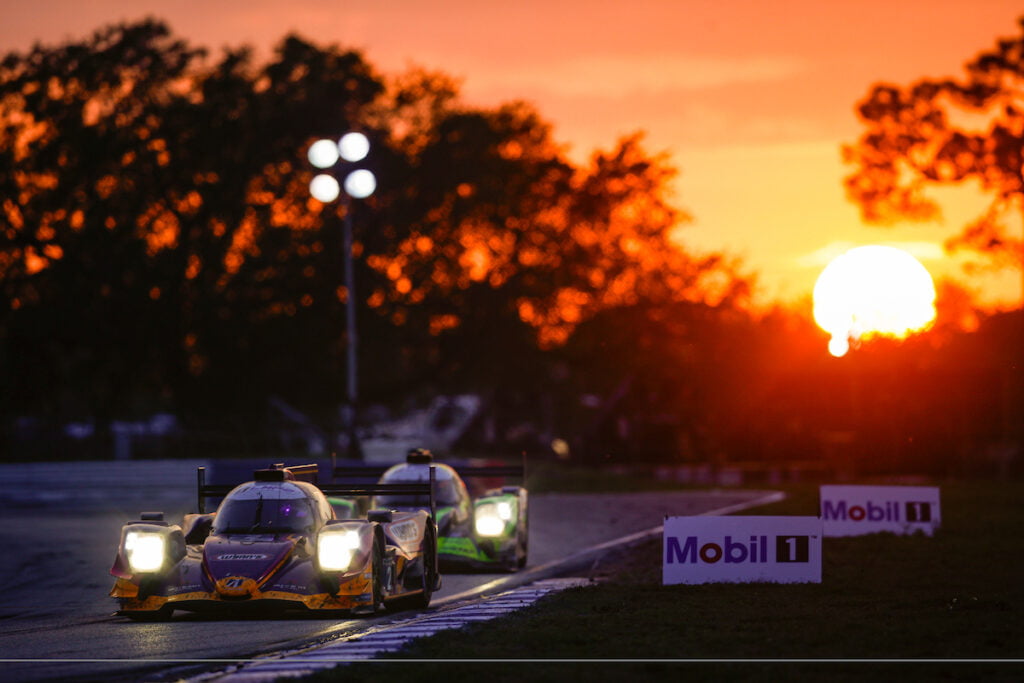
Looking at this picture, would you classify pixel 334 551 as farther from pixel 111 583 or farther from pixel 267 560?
pixel 111 583

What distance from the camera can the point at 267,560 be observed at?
1371 cm

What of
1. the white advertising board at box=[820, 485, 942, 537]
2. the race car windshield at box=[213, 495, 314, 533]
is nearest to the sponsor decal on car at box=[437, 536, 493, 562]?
the race car windshield at box=[213, 495, 314, 533]

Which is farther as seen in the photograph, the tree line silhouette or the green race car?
the tree line silhouette

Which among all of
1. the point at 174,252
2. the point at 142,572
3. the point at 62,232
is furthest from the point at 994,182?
the point at 142,572

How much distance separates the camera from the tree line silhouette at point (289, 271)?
1848 inches

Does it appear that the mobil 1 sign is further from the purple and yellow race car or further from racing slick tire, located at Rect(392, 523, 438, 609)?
the purple and yellow race car

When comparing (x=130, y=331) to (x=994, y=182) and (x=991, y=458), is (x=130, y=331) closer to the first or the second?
(x=994, y=182)

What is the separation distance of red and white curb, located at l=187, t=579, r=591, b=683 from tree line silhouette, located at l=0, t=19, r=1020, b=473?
2341cm

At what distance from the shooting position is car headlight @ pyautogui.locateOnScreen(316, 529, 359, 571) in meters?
13.9

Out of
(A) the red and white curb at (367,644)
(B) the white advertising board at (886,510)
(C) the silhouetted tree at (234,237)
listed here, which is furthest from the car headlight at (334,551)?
(C) the silhouetted tree at (234,237)

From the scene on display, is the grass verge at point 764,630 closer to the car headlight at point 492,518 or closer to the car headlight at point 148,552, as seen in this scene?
the car headlight at point 492,518

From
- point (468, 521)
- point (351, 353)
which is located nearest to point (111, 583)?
point (468, 521)

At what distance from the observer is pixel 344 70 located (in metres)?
53.1

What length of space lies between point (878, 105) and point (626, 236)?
22.4 metres
